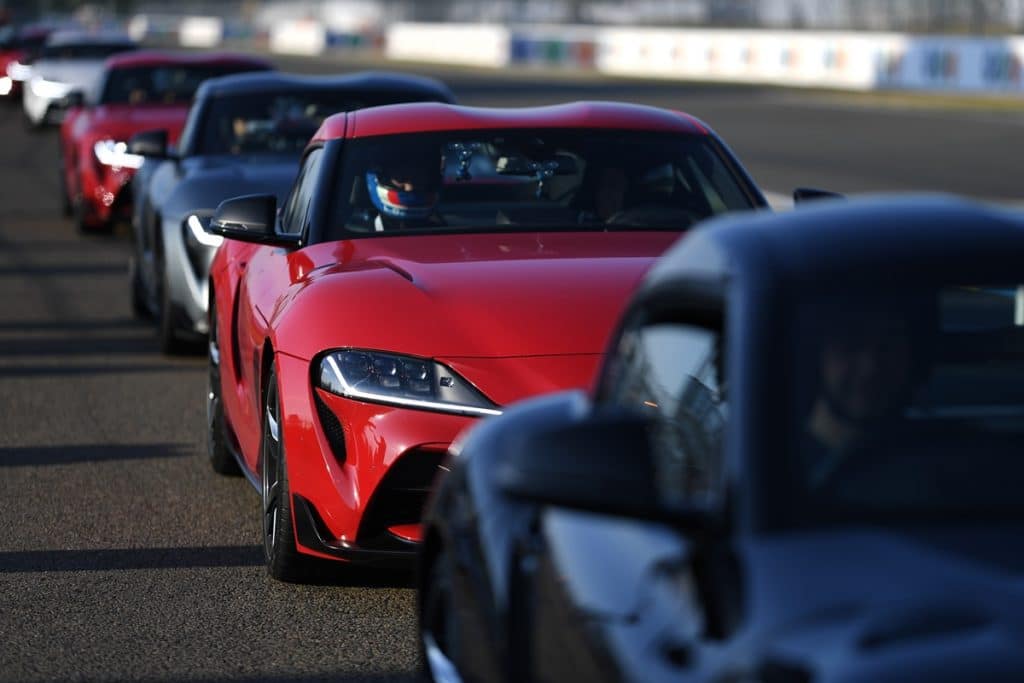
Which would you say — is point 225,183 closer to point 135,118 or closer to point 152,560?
point 152,560

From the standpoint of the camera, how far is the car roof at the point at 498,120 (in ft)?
24.3

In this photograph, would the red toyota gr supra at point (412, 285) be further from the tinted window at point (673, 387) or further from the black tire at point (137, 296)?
the black tire at point (137, 296)

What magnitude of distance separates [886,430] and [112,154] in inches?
530

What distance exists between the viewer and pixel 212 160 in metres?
11.3

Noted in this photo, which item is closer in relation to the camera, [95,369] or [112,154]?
[95,369]

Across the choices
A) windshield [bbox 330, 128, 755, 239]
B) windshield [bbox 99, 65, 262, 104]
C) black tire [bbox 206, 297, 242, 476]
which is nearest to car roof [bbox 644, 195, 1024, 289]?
windshield [bbox 330, 128, 755, 239]

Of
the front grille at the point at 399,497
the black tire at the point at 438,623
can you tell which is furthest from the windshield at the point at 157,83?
the black tire at the point at 438,623

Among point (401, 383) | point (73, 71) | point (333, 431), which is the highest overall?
point (401, 383)

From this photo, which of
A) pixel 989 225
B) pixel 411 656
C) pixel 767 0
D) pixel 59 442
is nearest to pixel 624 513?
pixel 989 225

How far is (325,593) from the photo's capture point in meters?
6.08

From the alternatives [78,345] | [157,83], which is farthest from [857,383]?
[157,83]

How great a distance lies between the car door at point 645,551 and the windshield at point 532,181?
3145mm

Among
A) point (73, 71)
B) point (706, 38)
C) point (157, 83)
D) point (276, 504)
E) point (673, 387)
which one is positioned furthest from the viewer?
point (706, 38)

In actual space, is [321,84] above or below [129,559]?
above
